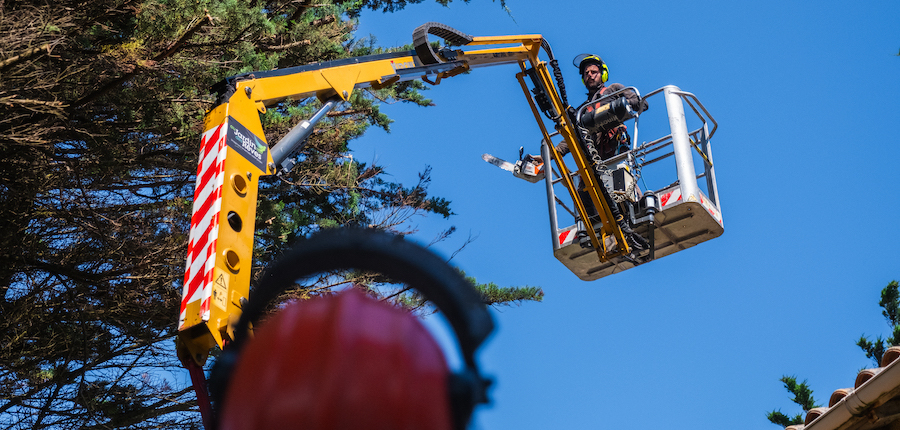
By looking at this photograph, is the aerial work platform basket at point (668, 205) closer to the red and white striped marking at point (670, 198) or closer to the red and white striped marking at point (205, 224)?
the red and white striped marking at point (670, 198)

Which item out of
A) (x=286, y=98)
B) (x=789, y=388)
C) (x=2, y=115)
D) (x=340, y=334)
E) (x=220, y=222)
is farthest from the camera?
(x=789, y=388)

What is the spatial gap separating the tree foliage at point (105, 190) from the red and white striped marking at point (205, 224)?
3.13m

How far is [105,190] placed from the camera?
8.81 metres

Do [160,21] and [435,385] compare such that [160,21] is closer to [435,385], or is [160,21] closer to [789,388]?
[435,385]

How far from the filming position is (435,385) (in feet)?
3.18

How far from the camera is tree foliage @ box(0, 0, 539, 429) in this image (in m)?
7.28

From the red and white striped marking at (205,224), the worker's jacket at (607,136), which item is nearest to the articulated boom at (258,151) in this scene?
the red and white striped marking at (205,224)

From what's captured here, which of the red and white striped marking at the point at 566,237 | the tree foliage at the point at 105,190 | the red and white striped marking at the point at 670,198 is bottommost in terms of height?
the red and white striped marking at the point at 670,198

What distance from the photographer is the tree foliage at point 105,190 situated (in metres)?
7.28

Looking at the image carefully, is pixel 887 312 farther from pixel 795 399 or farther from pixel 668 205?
pixel 668 205

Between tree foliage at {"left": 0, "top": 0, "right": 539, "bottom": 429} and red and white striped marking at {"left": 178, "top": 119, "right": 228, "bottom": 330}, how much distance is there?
313 cm

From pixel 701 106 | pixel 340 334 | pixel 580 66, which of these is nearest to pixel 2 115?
pixel 580 66

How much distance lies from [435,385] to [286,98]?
546 centimetres

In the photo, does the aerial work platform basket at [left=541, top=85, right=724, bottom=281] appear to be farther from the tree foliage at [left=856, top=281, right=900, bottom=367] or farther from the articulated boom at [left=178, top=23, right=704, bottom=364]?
the tree foliage at [left=856, top=281, right=900, bottom=367]
